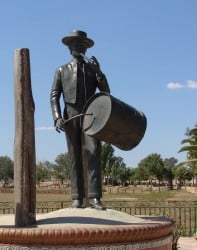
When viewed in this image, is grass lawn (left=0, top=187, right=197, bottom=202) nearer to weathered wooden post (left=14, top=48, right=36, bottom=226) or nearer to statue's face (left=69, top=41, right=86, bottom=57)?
statue's face (left=69, top=41, right=86, bottom=57)

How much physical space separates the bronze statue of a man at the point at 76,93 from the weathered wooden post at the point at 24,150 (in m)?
0.91

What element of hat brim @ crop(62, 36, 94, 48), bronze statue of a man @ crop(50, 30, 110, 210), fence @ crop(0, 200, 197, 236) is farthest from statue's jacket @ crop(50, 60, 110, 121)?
fence @ crop(0, 200, 197, 236)

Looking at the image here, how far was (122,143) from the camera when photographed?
5773 millimetres

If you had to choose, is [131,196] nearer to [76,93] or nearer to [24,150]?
[76,93]

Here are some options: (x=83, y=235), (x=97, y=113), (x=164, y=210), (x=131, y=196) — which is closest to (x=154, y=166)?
(x=131, y=196)

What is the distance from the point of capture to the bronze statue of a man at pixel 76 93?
6.23 meters

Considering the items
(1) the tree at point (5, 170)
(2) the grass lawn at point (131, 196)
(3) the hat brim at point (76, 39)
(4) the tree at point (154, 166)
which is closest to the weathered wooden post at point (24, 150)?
(3) the hat brim at point (76, 39)

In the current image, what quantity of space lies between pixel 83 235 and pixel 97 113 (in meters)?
1.57

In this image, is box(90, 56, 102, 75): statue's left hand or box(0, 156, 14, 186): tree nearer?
box(90, 56, 102, 75): statue's left hand

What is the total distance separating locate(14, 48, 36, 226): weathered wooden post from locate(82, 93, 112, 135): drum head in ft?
2.42

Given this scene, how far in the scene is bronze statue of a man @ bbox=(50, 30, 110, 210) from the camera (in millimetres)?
6230

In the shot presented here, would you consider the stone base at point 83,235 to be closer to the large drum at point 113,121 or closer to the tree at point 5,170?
the large drum at point 113,121

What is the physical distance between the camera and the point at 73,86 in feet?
20.5

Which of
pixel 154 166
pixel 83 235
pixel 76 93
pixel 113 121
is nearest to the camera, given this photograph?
pixel 83 235
